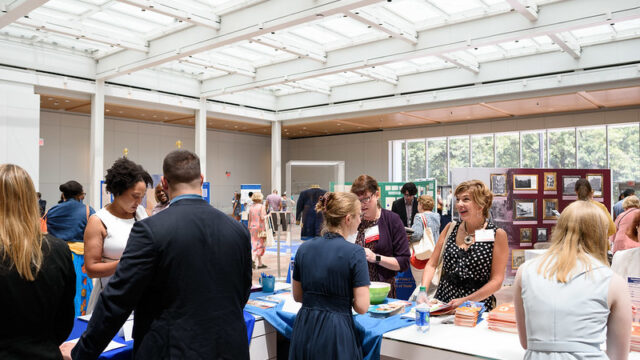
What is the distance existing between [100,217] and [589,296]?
8.20ft

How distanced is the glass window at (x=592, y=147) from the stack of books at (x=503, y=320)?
17.1 meters

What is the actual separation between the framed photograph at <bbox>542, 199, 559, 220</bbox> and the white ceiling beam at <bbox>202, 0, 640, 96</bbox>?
3.89m

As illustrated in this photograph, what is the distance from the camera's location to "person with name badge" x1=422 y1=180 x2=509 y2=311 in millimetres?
2816

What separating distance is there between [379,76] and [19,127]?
9.84 m

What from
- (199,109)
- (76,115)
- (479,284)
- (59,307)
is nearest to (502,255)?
(479,284)

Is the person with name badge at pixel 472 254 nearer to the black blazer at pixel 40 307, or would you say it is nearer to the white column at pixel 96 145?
the black blazer at pixel 40 307

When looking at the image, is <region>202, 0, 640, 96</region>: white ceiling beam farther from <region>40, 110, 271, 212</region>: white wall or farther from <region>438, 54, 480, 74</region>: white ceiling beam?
<region>40, 110, 271, 212</region>: white wall

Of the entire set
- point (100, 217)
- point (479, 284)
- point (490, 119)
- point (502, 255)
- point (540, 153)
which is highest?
point (490, 119)

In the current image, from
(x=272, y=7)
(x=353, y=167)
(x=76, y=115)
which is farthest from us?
(x=353, y=167)

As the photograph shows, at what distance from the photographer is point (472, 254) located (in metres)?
2.86

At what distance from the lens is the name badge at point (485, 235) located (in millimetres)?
2830

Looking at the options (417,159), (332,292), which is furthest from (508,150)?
(332,292)

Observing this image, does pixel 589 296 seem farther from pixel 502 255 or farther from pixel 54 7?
pixel 54 7

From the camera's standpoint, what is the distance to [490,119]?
727 inches
